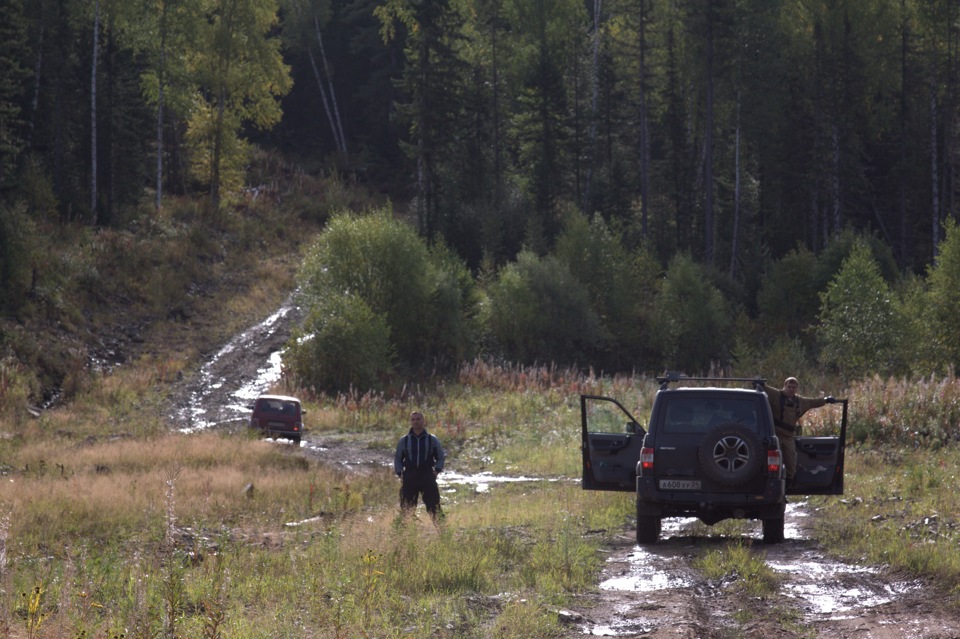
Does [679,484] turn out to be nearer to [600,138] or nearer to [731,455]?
[731,455]

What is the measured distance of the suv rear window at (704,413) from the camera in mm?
13664

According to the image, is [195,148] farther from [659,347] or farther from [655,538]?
[655,538]

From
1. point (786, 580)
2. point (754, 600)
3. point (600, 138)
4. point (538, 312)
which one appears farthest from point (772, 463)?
point (600, 138)

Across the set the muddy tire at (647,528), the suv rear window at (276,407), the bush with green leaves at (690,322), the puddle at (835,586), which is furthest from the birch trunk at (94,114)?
the puddle at (835,586)

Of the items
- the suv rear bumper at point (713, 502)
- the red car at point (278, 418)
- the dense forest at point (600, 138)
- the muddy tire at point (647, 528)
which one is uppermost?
the dense forest at point (600, 138)

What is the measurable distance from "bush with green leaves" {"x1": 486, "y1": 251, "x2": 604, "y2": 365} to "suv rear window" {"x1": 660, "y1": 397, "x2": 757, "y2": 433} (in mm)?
37227

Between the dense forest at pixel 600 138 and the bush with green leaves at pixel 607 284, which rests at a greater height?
the dense forest at pixel 600 138

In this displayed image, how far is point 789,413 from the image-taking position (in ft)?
49.9

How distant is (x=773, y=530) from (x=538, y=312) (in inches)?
1485

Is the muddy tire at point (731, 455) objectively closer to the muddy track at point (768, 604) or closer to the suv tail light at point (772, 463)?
the suv tail light at point (772, 463)

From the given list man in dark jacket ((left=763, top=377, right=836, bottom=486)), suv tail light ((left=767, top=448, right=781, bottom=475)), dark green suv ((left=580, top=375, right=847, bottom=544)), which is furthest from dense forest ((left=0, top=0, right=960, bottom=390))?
suv tail light ((left=767, top=448, right=781, bottom=475))

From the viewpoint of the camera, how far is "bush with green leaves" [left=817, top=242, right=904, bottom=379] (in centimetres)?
4003

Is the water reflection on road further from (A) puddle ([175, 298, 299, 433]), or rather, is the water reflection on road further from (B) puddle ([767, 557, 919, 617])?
(A) puddle ([175, 298, 299, 433])

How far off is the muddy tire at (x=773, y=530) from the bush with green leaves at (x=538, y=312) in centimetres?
3724
